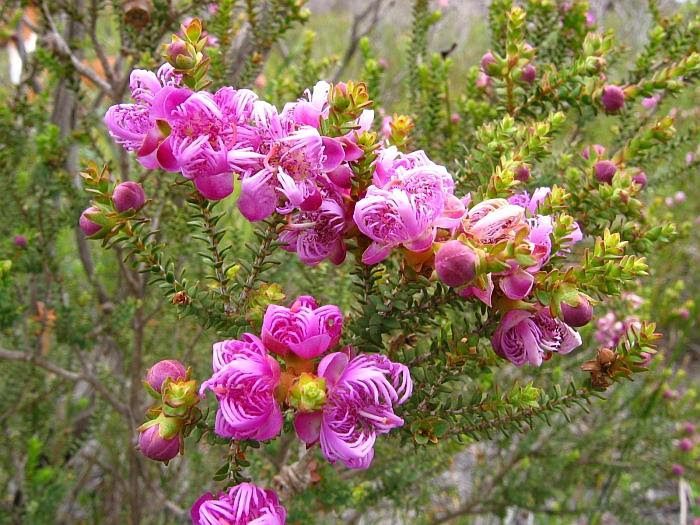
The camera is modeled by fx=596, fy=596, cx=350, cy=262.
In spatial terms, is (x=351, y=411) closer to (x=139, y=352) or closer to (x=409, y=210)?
(x=409, y=210)

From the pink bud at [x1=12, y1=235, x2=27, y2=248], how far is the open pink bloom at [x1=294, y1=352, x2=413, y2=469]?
1282 mm

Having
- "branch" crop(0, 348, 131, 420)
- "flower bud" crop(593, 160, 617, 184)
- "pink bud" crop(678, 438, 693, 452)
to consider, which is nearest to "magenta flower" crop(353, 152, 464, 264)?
"flower bud" crop(593, 160, 617, 184)

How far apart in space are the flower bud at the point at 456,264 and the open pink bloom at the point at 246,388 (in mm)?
223

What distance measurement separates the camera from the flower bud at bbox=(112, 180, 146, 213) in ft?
2.57

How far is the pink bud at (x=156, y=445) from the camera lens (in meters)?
0.71

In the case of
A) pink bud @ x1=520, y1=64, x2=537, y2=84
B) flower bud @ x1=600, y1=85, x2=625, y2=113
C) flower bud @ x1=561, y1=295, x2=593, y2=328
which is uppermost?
pink bud @ x1=520, y1=64, x2=537, y2=84

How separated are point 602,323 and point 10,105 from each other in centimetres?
219

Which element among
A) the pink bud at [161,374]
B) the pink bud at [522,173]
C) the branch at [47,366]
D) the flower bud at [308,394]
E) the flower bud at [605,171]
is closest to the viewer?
the flower bud at [308,394]

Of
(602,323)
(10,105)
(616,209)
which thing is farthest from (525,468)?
(10,105)

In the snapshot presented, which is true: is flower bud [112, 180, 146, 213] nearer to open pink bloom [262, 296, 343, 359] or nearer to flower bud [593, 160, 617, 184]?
open pink bloom [262, 296, 343, 359]

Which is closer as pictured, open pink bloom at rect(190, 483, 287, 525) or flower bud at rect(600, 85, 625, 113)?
open pink bloom at rect(190, 483, 287, 525)

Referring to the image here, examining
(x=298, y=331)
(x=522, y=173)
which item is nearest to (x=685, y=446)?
(x=522, y=173)

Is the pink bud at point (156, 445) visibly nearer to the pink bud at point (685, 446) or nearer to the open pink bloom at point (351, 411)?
the open pink bloom at point (351, 411)

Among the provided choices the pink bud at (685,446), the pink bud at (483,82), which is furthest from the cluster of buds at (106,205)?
the pink bud at (685,446)
